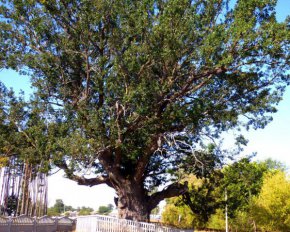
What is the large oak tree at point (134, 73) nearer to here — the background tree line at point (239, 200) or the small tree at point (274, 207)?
the background tree line at point (239, 200)

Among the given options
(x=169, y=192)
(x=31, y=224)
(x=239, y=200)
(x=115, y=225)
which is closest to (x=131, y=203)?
(x=115, y=225)

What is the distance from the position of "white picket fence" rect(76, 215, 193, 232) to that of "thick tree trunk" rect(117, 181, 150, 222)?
86cm

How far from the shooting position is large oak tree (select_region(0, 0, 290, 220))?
1470 centimetres

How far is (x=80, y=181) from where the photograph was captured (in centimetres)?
1916

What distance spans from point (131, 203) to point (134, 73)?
726cm

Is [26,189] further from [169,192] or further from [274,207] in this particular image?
[274,207]

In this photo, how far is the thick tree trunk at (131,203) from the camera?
18391mm

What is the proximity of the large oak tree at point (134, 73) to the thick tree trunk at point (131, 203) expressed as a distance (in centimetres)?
5

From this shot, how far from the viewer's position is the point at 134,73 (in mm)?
15500

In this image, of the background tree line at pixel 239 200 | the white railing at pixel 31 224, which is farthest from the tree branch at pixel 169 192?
the white railing at pixel 31 224

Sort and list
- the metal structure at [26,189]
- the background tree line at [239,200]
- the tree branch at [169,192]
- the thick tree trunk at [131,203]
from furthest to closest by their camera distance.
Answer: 1. the metal structure at [26,189]
2. the background tree line at [239,200]
3. the tree branch at [169,192]
4. the thick tree trunk at [131,203]

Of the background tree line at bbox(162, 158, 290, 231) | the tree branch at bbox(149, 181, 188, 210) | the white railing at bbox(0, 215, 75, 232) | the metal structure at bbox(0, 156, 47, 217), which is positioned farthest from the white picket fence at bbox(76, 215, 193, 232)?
the metal structure at bbox(0, 156, 47, 217)

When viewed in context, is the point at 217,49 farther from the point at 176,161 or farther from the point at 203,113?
the point at 176,161

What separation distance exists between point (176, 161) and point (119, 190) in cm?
415
